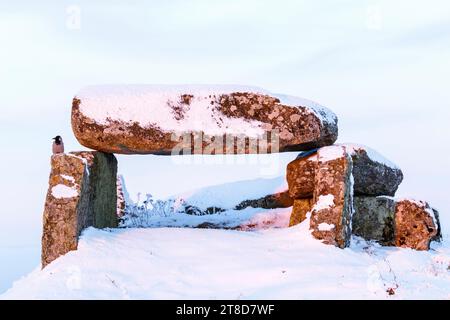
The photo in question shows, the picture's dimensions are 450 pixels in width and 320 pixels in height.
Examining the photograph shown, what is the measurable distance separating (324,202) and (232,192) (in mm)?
7183

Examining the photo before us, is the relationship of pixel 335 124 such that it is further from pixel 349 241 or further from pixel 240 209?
pixel 240 209

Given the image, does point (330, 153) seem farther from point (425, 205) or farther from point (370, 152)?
point (425, 205)

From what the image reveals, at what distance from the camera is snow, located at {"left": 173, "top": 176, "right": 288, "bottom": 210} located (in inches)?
727

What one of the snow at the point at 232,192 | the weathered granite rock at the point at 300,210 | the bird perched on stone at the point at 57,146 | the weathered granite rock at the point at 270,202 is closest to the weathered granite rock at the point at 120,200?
the snow at the point at 232,192

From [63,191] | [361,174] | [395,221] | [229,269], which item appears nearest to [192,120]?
[63,191]

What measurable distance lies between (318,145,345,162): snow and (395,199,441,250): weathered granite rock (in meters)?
2.46

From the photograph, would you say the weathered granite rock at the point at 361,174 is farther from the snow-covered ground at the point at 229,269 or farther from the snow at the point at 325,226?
the snow at the point at 325,226

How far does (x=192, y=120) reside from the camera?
12.8 meters

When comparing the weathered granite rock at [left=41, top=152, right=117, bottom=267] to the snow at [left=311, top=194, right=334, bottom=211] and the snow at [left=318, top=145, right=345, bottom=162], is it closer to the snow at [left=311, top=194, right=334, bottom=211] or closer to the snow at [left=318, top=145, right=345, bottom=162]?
the snow at [left=311, top=194, right=334, bottom=211]

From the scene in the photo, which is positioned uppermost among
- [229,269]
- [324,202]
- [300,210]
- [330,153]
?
[330,153]

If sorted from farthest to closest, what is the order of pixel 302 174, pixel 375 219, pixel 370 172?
pixel 370 172
pixel 375 219
pixel 302 174

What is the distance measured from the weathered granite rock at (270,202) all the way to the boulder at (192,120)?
4.99 m
